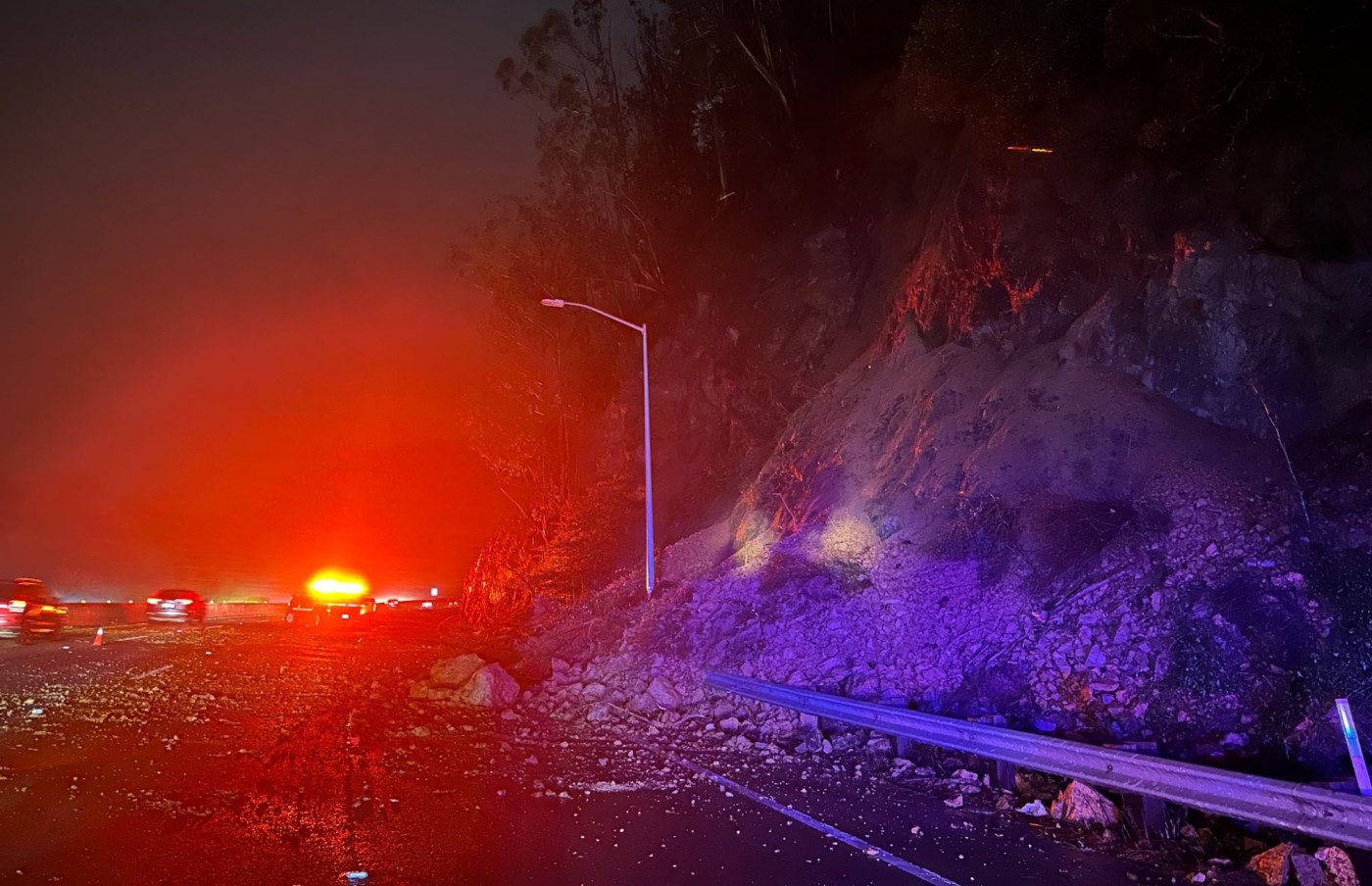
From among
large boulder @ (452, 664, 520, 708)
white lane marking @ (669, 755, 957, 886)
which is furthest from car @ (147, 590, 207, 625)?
white lane marking @ (669, 755, 957, 886)

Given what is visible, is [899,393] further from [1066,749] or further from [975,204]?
[1066,749]

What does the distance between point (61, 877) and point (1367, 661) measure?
10946mm

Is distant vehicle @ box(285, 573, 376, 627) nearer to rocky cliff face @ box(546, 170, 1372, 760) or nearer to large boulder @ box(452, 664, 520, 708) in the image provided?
rocky cliff face @ box(546, 170, 1372, 760)

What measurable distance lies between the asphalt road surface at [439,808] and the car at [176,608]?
65.2 ft

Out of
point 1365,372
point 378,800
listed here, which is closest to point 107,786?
point 378,800

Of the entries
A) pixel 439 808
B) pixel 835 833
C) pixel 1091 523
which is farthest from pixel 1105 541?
pixel 439 808

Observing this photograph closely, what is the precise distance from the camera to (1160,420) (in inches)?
485

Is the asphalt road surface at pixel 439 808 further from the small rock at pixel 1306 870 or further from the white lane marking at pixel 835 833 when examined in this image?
the small rock at pixel 1306 870

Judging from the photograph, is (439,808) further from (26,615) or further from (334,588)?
(334,588)

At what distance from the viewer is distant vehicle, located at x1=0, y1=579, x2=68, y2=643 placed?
827 inches

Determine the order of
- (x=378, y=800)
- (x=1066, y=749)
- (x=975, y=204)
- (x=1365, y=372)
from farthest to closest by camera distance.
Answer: (x=975, y=204)
(x=1365, y=372)
(x=378, y=800)
(x=1066, y=749)

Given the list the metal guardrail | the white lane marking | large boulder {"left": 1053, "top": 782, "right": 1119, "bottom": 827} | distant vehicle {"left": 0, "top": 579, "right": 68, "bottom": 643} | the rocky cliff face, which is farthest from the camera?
distant vehicle {"left": 0, "top": 579, "right": 68, "bottom": 643}

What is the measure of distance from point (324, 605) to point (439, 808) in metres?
27.7

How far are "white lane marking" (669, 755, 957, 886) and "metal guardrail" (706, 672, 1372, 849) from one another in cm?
184
